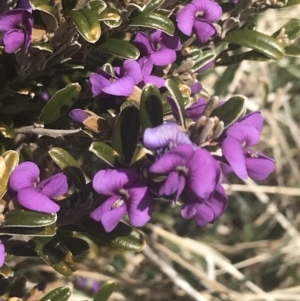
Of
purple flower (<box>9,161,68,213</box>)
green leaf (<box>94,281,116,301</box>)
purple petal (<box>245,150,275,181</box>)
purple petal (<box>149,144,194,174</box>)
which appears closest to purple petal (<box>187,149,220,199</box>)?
purple petal (<box>149,144,194,174</box>)

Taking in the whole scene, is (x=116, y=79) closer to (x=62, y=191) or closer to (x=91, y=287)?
(x=62, y=191)

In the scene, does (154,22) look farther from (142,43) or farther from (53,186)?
(53,186)

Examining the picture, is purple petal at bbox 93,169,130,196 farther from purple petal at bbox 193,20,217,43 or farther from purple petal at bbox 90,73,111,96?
purple petal at bbox 193,20,217,43

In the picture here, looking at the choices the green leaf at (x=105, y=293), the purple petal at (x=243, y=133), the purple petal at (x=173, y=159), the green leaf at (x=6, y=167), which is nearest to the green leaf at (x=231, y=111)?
the purple petal at (x=243, y=133)

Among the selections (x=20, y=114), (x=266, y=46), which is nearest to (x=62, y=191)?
(x=20, y=114)

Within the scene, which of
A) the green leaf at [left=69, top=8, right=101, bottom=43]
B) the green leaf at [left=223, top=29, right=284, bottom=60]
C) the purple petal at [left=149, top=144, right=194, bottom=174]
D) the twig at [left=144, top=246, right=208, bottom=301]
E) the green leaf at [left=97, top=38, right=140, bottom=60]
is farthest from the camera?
the twig at [left=144, top=246, right=208, bottom=301]

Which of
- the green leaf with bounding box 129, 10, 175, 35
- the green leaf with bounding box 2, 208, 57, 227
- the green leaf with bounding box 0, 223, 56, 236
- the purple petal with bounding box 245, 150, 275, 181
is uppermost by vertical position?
the green leaf with bounding box 129, 10, 175, 35

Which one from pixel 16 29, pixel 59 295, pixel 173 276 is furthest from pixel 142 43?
pixel 173 276
